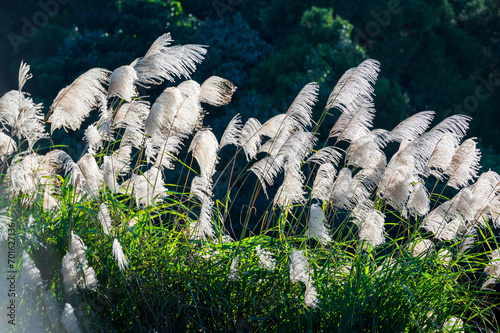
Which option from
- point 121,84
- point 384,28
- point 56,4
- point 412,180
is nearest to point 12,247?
point 121,84

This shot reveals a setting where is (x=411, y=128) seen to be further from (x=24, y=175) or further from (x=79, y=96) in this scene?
(x=24, y=175)

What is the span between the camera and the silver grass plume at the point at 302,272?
2664mm

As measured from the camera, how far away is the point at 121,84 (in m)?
3.19

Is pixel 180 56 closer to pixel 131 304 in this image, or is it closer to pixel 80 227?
pixel 80 227

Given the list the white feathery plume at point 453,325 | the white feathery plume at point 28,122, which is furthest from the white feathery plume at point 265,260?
the white feathery plume at point 28,122

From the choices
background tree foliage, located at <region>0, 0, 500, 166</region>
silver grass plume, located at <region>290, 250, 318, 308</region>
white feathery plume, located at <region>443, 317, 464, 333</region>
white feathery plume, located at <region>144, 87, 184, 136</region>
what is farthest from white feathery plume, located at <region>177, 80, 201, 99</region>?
background tree foliage, located at <region>0, 0, 500, 166</region>

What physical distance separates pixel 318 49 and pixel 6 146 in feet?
29.4

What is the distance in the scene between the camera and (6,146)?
3674 mm

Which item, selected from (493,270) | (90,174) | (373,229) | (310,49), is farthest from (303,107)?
(310,49)

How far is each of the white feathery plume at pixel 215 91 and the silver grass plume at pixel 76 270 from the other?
120 cm

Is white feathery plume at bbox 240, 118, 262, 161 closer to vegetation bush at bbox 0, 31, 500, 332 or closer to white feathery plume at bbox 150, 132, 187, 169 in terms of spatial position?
vegetation bush at bbox 0, 31, 500, 332

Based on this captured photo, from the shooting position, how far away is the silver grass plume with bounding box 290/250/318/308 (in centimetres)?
266

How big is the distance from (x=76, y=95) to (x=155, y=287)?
4.29 feet

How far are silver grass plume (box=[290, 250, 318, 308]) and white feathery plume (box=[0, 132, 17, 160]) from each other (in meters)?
2.10
